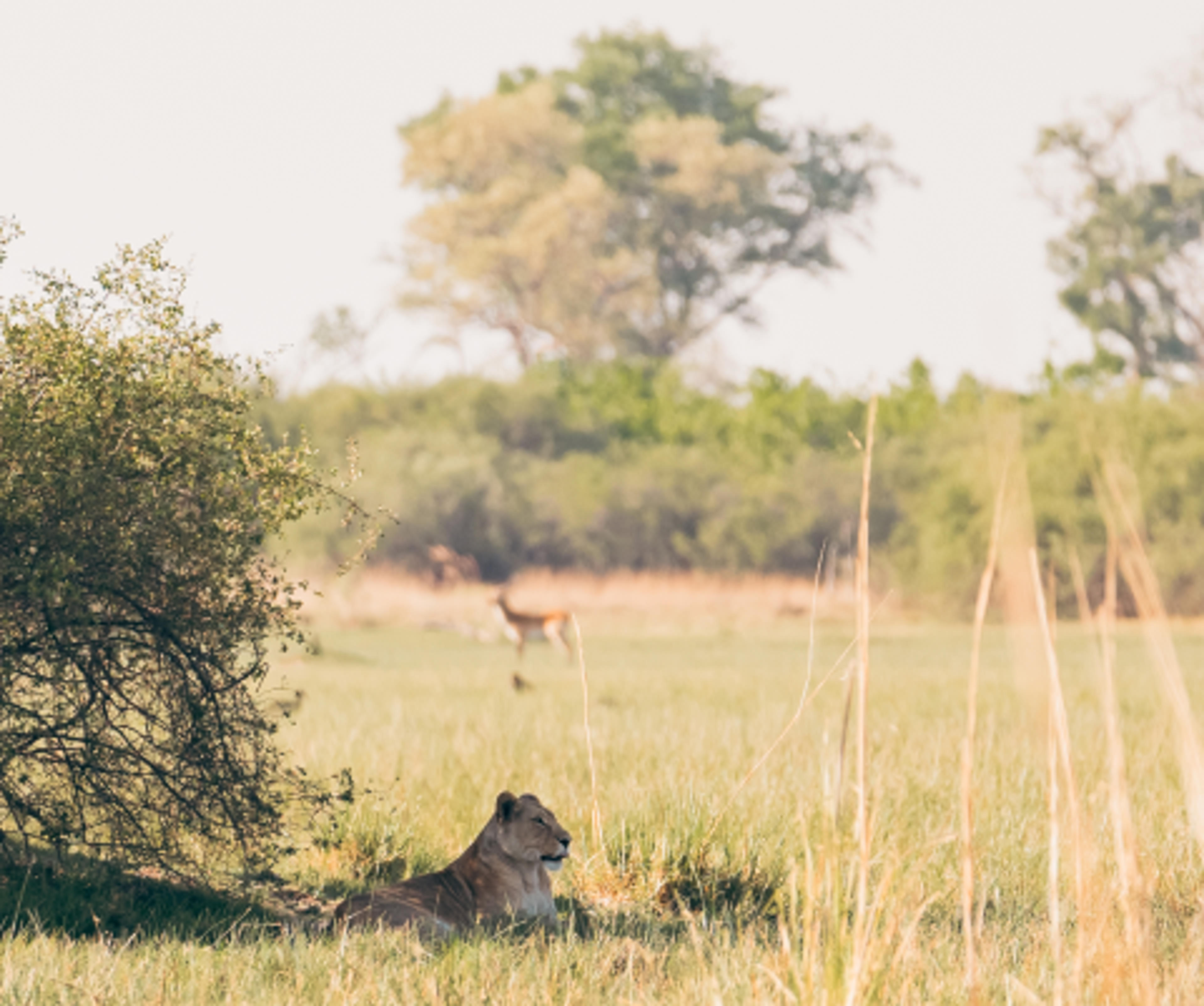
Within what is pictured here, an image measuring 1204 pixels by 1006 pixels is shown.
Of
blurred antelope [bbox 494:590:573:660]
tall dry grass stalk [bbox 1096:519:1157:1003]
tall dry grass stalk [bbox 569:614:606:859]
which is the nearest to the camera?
tall dry grass stalk [bbox 1096:519:1157:1003]

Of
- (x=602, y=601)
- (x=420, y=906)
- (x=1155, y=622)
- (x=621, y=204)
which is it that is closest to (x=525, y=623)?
(x=602, y=601)

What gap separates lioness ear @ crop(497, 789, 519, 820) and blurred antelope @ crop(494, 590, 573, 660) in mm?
23821

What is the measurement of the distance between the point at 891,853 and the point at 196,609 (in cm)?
400

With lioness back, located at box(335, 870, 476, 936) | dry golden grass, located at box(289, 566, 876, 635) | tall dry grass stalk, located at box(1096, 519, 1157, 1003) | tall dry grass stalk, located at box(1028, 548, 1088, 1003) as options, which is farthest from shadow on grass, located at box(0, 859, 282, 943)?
dry golden grass, located at box(289, 566, 876, 635)

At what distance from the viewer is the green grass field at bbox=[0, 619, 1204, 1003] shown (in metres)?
5.52

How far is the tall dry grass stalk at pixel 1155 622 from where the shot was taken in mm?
4109

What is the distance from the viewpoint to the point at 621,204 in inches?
2968

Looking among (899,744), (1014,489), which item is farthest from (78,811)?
(899,744)

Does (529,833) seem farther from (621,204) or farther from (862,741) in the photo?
(621,204)

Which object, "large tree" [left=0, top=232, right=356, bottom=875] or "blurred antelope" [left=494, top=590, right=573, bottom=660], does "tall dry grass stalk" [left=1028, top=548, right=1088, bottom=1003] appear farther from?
"blurred antelope" [left=494, top=590, right=573, bottom=660]

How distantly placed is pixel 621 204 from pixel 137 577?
69156 millimetres

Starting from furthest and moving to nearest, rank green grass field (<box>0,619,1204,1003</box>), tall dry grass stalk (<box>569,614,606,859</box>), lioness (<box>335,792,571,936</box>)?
1. lioness (<box>335,792,571,936</box>)
2. tall dry grass stalk (<box>569,614,606,859</box>)
3. green grass field (<box>0,619,1204,1003</box>)

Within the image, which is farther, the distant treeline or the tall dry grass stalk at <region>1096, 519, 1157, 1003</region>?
the distant treeline

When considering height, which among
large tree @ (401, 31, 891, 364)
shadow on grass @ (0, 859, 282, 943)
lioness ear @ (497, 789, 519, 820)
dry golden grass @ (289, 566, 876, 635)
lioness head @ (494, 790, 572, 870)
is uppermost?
large tree @ (401, 31, 891, 364)
